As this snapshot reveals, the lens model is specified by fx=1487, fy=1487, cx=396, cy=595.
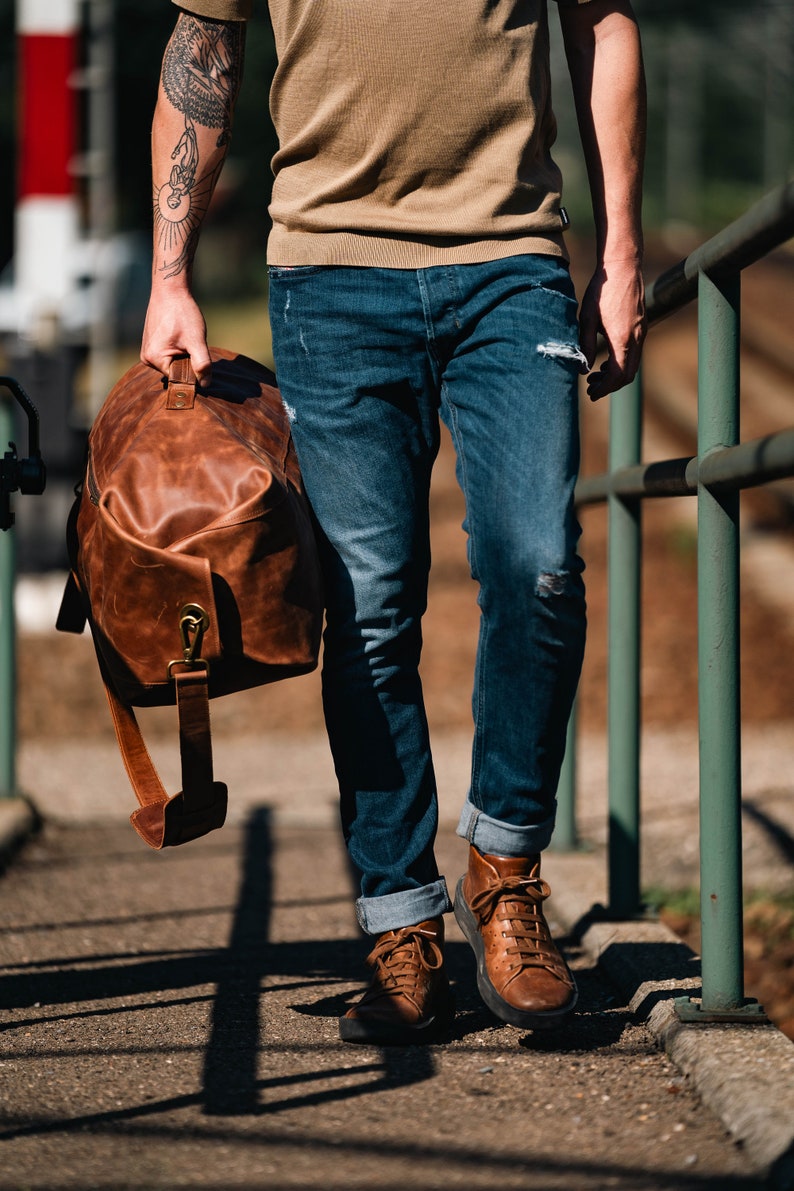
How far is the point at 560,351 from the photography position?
201 centimetres

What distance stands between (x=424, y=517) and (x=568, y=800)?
→ 4.79 feet

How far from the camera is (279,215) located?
2.12m

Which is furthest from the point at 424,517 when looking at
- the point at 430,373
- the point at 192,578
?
the point at 192,578

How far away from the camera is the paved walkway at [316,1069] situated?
5.13 feet

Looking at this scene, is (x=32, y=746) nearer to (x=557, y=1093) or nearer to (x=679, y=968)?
(x=679, y=968)

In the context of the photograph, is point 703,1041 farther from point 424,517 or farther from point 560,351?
point 560,351

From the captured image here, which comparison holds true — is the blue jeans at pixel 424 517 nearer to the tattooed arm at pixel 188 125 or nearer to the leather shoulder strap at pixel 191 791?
the tattooed arm at pixel 188 125

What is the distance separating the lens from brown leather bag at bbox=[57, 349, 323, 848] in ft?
6.09

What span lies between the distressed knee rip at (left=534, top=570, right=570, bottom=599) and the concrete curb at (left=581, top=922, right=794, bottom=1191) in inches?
23.3

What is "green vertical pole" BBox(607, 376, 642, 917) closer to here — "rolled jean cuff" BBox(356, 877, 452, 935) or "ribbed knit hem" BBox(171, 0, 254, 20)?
"rolled jean cuff" BBox(356, 877, 452, 935)

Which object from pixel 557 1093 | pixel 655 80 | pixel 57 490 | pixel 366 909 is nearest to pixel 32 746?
pixel 57 490

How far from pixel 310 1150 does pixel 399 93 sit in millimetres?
1359

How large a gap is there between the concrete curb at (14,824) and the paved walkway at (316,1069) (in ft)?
1.04

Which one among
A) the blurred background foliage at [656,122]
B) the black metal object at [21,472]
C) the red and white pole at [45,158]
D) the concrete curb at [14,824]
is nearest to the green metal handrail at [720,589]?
the black metal object at [21,472]
